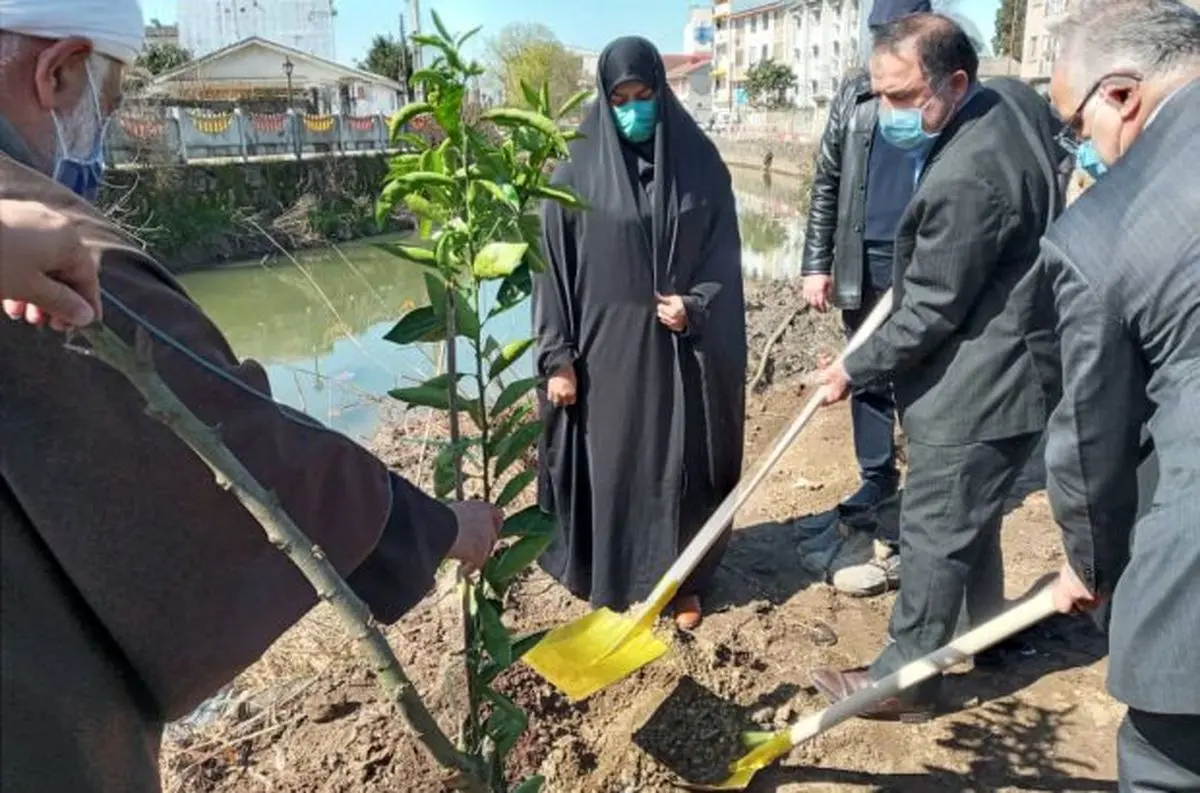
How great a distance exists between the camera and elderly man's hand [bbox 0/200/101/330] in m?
0.82

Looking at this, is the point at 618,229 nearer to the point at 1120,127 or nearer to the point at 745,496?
the point at 745,496

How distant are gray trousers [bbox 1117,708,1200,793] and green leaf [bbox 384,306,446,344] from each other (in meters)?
1.42

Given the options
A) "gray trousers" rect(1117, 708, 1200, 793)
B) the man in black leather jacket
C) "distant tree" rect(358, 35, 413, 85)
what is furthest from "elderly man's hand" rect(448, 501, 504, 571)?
"distant tree" rect(358, 35, 413, 85)

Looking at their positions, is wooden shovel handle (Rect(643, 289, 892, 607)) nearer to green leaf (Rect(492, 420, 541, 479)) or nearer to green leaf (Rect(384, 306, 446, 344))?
green leaf (Rect(492, 420, 541, 479))

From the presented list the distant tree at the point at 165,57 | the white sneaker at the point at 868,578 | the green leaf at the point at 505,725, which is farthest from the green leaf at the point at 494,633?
the distant tree at the point at 165,57

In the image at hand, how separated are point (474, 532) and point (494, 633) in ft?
1.03

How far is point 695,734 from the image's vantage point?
9.16ft

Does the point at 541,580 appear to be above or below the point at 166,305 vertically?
below

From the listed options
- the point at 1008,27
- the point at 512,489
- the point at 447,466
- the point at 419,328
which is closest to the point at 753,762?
the point at 512,489

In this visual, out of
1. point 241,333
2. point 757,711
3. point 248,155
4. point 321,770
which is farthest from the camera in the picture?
point 248,155

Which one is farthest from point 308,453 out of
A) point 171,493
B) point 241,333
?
point 241,333

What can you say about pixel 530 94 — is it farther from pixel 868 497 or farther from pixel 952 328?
pixel 868 497

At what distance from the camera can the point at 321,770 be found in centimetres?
257

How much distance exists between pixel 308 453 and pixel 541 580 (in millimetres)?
2648
